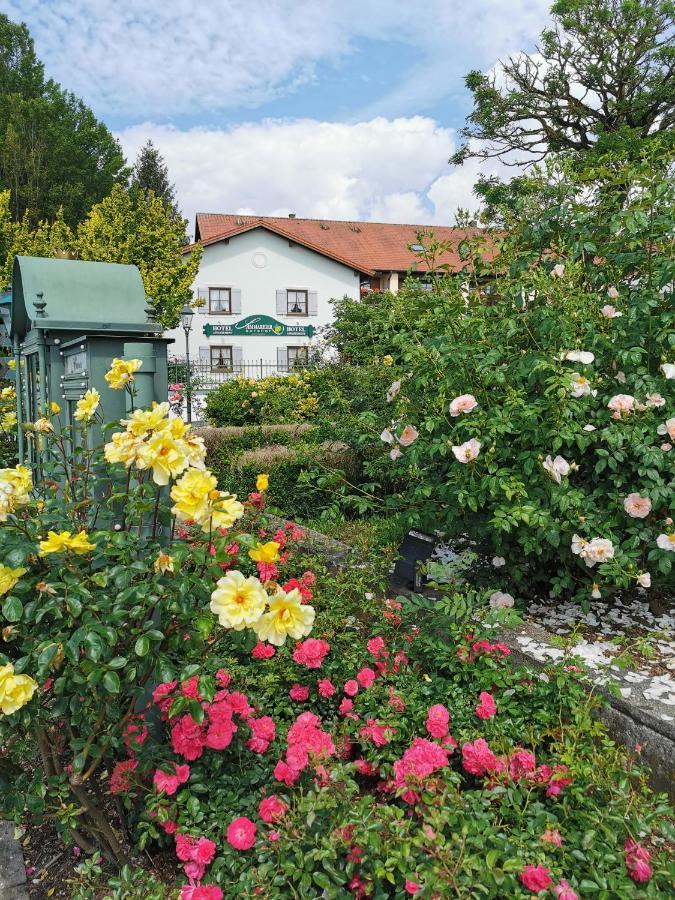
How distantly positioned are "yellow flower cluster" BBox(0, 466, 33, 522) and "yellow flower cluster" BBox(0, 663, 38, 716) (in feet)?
1.18

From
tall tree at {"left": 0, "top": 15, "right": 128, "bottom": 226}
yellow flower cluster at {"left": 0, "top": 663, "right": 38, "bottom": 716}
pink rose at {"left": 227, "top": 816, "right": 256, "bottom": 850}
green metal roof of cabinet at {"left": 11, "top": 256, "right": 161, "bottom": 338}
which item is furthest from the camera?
tall tree at {"left": 0, "top": 15, "right": 128, "bottom": 226}

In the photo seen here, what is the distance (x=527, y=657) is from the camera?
2479mm

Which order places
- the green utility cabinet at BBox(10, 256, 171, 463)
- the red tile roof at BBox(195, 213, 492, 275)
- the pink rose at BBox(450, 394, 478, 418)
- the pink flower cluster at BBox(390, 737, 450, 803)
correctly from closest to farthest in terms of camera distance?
the pink flower cluster at BBox(390, 737, 450, 803) < the green utility cabinet at BBox(10, 256, 171, 463) < the pink rose at BBox(450, 394, 478, 418) < the red tile roof at BBox(195, 213, 492, 275)

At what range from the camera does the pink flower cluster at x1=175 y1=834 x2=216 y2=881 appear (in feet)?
5.25

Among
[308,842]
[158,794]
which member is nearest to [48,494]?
[158,794]

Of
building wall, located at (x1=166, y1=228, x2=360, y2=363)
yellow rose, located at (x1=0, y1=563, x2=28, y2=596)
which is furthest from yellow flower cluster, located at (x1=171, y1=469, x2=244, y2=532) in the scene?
building wall, located at (x1=166, y1=228, x2=360, y2=363)

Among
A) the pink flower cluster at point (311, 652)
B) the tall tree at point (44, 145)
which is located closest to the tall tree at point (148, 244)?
the tall tree at point (44, 145)

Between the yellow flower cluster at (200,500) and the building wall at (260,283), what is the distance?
2373 cm

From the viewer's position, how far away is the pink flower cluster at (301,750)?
176 centimetres

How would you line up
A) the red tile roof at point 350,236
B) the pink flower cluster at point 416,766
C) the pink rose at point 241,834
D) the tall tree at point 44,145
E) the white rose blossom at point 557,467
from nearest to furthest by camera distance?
the pink rose at point 241,834 < the pink flower cluster at point 416,766 < the white rose blossom at point 557,467 < the tall tree at point 44,145 < the red tile roof at point 350,236

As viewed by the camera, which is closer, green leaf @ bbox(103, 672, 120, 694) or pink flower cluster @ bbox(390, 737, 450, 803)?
green leaf @ bbox(103, 672, 120, 694)

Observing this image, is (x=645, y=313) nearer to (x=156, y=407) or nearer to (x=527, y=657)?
(x=527, y=657)

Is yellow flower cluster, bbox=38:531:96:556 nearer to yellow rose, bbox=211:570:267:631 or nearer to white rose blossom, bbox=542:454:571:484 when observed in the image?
yellow rose, bbox=211:570:267:631

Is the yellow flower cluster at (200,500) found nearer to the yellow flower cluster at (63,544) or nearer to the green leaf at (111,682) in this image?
the yellow flower cluster at (63,544)
